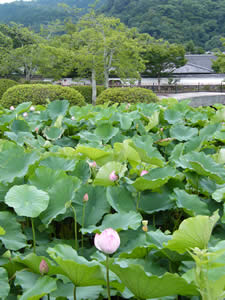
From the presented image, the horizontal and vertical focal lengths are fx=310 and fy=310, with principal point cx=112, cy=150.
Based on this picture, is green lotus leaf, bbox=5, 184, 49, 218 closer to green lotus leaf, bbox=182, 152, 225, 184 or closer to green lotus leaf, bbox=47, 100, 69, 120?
green lotus leaf, bbox=182, 152, 225, 184

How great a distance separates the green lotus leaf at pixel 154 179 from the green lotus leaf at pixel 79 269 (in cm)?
29

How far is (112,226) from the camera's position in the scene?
28.6 inches

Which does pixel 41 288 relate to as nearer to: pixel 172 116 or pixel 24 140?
pixel 24 140

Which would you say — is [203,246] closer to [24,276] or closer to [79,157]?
[24,276]

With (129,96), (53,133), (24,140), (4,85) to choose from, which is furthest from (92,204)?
(4,85)

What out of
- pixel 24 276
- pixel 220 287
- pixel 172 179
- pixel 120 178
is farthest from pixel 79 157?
pixel 220 287

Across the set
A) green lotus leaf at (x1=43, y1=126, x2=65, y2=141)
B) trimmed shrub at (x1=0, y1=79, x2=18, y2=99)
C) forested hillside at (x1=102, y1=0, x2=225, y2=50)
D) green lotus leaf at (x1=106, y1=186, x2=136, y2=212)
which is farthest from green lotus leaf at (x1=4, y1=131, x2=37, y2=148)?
forested hillside at (x1=102, y1=0, x2=225, y2=50)

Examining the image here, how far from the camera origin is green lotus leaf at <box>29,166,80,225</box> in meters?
0.75

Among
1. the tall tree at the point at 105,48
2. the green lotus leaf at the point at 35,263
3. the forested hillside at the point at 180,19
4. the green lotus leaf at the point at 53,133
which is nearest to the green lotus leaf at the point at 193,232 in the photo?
the green lotus leaf at the point at 35,263

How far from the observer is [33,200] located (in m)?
0.73

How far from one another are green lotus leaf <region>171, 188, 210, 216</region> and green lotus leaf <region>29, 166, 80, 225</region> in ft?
0.85

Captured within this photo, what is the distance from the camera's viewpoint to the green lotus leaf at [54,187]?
0.75m

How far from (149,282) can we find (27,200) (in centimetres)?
36

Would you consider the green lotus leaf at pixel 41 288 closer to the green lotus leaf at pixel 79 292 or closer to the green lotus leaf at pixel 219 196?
the green lotus leaf at pixel 79 292
